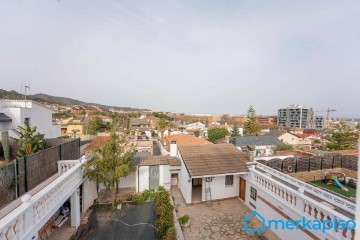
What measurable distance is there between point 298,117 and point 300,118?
4.94 feet

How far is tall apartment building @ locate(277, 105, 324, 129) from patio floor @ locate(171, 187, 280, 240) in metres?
119

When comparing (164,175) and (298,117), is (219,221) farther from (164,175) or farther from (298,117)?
(298,117)

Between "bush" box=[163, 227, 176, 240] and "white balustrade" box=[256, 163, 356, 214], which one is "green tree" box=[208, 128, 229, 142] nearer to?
"white balustrade" box=[256, 163, 356, 214]

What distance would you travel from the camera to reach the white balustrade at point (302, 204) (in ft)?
18.9

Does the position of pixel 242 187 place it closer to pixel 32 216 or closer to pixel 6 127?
pixel 32 216

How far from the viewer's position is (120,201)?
11.7 metres

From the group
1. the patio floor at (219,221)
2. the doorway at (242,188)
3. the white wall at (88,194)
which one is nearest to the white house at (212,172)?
the doorway at (242,188)

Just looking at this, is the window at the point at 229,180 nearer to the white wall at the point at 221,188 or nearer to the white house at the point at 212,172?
the white house at the point at 212,172

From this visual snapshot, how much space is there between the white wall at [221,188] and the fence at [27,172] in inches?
350

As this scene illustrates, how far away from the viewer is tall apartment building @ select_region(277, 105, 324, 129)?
110125 mm

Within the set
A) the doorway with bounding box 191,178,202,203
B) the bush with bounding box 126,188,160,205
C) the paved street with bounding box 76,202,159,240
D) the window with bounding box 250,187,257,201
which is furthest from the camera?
the doorway with bounding box 191,178,202,203

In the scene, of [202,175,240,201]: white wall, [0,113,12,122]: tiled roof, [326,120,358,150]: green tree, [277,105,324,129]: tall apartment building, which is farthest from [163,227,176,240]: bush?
[277,105,324,129]: tall apartment building

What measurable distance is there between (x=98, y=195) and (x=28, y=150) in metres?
5.78

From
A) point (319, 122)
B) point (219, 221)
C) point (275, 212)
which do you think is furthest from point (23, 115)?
point (319, 122)
